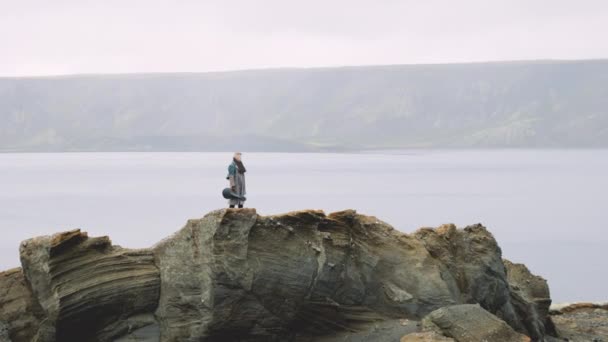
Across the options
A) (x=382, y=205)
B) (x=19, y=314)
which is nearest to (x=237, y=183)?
(x=19, y=314)

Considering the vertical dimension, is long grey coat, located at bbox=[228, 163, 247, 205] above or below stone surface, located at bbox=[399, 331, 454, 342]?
above

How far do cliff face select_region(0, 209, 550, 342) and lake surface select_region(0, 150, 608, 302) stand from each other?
3936cm

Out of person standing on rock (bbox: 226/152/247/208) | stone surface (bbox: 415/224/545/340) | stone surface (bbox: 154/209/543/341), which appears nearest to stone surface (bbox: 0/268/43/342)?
stone surface (bbox: 154/209/543/341)

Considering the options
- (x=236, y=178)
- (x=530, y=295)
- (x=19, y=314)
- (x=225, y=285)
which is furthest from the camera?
(x=530, y=295)

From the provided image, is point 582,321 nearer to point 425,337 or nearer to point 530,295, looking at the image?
point 530,295

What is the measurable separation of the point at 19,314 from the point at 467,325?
9810 millimetres

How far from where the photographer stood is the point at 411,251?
2006cm

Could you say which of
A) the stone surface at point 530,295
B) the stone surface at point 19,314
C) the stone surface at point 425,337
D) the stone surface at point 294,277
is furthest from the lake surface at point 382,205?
the stone surface at point 19,314

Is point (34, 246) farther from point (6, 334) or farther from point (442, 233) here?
point (442, 233)

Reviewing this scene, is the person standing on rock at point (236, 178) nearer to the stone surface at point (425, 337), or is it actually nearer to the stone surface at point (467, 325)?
the stone surface at point (467, 325)

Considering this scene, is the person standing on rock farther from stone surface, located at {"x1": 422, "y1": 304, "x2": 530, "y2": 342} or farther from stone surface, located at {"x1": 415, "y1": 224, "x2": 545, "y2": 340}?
stone surface, located at {"x1": 422, "y1": 304, "x2": 530, "y2": 342}

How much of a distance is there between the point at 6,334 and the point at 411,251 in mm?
9569

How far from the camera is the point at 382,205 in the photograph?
368 feet

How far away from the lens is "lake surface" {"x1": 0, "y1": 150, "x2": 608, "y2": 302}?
7444 centimetres
